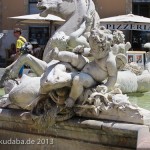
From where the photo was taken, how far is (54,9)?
5695mm

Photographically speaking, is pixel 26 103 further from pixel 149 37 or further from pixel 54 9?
pixel 149 37

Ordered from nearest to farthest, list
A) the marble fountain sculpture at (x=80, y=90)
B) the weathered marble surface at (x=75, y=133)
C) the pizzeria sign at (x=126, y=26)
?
1. the weathered marble surface at (x=75, y=133)
2. the marble fountain sculpture at (x=80, y=90)
3. the pizzeria sign at (x=126, y=26)

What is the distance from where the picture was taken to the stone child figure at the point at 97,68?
12.2 feet

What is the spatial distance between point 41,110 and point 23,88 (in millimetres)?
274

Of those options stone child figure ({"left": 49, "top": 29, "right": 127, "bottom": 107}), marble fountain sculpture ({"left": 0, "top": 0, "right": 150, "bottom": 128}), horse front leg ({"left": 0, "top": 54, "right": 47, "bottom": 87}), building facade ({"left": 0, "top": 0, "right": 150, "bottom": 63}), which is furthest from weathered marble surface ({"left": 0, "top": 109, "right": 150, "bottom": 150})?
building facade ({"left": 0, "top": 0, "right": 150, "bottom": 63})

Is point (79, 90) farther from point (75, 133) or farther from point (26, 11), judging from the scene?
point (26, 11)

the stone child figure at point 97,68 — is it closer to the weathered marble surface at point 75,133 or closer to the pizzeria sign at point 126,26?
the weathered marble surface at point 75,133

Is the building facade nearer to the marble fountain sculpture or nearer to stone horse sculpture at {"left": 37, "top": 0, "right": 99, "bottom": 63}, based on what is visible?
stone horse sculpture at {"left": 37, "top": 0, "right": 99, "bottom": 63}

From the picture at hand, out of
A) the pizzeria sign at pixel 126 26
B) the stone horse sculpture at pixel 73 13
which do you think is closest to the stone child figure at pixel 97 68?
the stone horse sculpture at pixel 73 13

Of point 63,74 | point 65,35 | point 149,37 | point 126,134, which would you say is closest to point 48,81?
point 63,74

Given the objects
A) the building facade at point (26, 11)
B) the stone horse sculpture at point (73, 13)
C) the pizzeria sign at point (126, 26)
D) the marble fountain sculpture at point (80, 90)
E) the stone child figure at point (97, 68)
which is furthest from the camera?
the building facade at point (26, 11)

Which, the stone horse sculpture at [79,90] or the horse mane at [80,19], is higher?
the horse mane at [80,19]

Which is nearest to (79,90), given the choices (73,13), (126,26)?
(73,13)

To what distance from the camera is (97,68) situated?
150 inches
